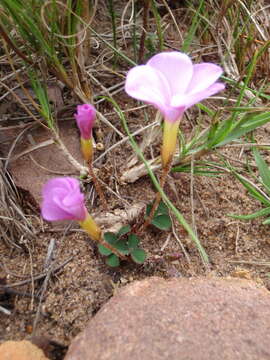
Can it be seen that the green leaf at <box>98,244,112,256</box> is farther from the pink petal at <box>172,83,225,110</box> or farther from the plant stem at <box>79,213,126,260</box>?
the pink petal at <box>172,83,225,110</box>

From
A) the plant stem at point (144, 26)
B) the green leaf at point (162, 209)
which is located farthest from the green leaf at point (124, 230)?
the plant stem at point (144, 26)

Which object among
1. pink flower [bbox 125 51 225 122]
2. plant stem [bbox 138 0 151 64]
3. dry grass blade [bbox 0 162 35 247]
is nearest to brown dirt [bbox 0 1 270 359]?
dry grass blade [bbox 0 162 35 247]

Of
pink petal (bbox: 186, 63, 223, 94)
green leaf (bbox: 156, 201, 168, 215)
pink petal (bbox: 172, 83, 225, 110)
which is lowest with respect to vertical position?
green leaf (bbox: 156, 201, 168, 215)

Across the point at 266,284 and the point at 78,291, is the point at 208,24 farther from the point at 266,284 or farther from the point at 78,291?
the point at 78,291

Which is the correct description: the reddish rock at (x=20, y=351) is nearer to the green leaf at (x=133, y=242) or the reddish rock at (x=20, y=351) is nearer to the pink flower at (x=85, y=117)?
the green leaf at (x=133, y=242)

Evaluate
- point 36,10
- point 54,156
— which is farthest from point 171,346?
point 36,10

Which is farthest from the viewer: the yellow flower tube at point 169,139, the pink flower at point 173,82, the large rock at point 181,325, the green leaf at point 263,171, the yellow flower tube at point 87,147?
the green leaf at point 263,171
